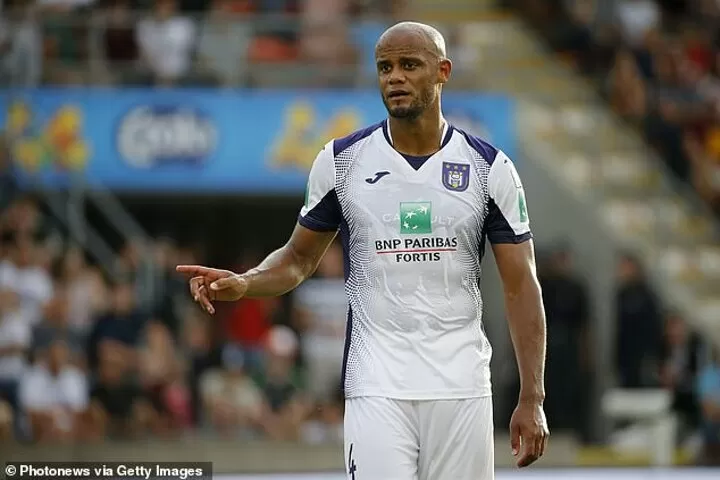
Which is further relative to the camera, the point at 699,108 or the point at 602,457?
the point at 699,108

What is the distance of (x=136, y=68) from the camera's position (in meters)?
16.1

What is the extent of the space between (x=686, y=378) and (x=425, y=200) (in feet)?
32.8

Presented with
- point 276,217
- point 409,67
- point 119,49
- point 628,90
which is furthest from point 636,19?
point 409,67

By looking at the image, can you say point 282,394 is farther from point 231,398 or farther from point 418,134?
point 418,134

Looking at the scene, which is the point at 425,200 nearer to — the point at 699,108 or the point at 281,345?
the point at 281,345

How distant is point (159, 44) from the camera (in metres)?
16.1

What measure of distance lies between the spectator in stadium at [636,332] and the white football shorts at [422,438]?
32.7 ft

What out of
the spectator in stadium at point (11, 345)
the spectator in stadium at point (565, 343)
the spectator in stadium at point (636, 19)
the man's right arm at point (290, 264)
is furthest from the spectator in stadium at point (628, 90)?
the man's right arm at point (290, 264)

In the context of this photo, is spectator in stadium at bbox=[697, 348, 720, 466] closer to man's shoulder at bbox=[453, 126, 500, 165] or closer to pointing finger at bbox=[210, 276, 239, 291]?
man's shoulder at bbox=[453, 126, 500, 165]

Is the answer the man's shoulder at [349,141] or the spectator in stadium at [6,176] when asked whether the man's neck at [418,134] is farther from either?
the spectator in stadium at [6,176]

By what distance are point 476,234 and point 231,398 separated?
8.49 meters

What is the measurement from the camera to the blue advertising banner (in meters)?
16.0

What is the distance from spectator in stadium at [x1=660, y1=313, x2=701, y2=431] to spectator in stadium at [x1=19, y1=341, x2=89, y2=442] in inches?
216

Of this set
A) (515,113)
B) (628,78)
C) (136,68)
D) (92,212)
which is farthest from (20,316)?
(628,78)
